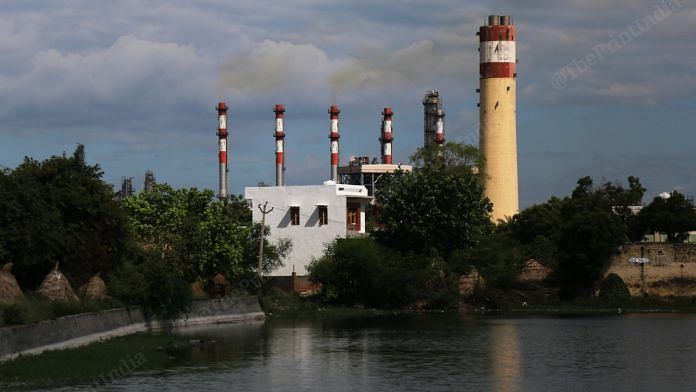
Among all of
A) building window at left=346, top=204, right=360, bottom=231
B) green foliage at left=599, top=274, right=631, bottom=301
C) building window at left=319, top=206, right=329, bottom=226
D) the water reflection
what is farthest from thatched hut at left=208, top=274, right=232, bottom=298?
green foliage at left=599, top=274, right=631, bottom=301

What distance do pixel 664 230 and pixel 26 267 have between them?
56050 millimetres

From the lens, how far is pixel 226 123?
122625mm

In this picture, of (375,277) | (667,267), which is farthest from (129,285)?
(667,267)

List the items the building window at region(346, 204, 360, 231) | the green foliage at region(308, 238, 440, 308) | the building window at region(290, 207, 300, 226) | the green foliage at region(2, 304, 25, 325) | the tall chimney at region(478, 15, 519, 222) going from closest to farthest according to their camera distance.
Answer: the green foliage at region(2, 304, 25, 325), the green foliage at region(308, 238, 440, 308), the building window at region(290, 207, 300, 226), the building window at region(346, 204, 360, 231), the tall chimney at region(478, 15, 519, 222)

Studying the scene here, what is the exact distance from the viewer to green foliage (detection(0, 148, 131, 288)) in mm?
55500

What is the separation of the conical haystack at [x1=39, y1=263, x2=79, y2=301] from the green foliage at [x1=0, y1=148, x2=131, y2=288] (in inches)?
51.0

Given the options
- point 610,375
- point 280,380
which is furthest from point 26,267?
point 610,375

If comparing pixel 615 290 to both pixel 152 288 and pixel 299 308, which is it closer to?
pixel 299 308

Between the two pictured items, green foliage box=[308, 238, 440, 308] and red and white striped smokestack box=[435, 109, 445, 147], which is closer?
green foliage box=[308, 238, 440, 308]

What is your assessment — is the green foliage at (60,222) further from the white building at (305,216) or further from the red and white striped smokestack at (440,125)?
the red and white striped smokestack at (440,125)

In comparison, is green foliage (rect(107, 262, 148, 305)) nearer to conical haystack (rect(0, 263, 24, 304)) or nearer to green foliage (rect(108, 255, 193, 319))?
green foliage (rect(108, 255, 193, 319))

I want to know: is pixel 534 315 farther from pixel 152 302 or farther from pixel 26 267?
pixel 26 267

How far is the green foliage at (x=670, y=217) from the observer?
9610 centimetres

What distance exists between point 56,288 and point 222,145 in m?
67.7
